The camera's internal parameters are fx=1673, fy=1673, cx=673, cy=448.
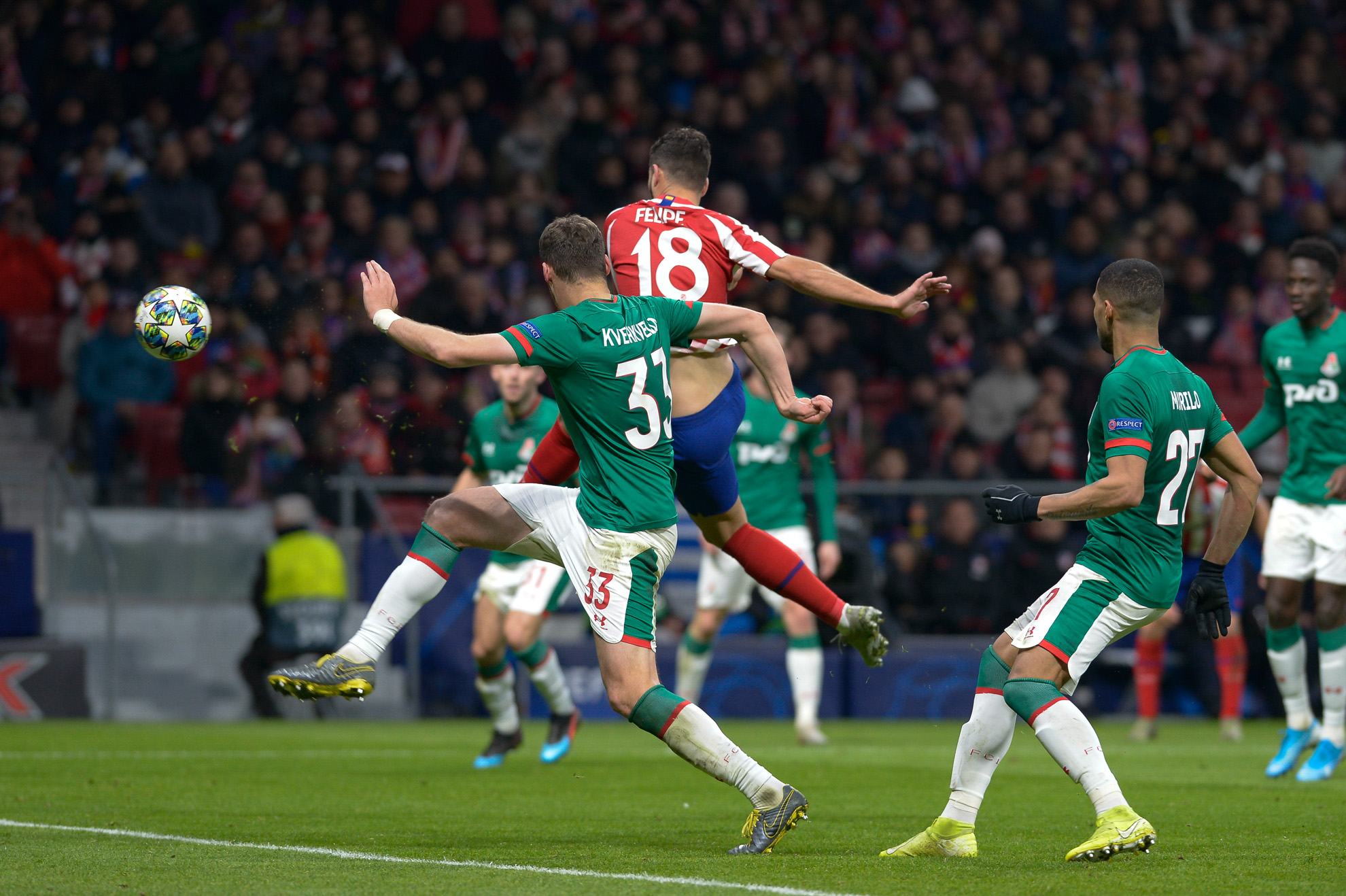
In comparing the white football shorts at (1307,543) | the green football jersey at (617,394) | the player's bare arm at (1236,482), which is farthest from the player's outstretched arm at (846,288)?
the white football shorts at (1307,543)

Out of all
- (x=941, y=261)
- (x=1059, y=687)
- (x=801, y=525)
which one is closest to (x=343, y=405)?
(x=801, y=525)

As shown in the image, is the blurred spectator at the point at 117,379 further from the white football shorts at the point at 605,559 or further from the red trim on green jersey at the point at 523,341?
the red trim on green jersey at the point at 523,341

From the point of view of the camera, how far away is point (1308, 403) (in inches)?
376

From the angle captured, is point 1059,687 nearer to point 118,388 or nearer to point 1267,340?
point 1267,340

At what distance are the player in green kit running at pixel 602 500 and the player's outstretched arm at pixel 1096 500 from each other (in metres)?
0.86

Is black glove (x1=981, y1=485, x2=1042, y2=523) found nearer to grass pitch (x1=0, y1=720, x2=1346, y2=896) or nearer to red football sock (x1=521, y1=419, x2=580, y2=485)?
grass pitch (x1=0, y1=720, x2=1346, y2=896)

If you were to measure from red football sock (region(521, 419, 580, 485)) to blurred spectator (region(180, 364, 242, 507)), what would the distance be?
780cm

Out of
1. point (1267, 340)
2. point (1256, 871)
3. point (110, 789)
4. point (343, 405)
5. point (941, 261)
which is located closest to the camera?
point (1256, 871)

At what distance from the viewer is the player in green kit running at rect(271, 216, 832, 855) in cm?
622

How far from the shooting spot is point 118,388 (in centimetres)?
1522

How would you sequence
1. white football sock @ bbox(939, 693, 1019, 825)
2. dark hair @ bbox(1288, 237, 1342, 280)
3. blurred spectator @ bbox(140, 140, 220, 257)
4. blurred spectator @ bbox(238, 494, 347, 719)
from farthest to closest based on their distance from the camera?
blurred spectator @ bbox(140, 140, 220, 257)
blurred spectator @ bbox(238, 494, 347, 719)
dark hair @ bbox(1288, 237, 1342, 280)
white football sock @ bbox(939, 693, 1019, 825)

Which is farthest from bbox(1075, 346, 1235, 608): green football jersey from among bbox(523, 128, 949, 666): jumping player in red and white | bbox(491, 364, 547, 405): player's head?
bbox(491, 364, 547, 405): player's head

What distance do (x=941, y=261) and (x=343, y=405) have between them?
9209mm

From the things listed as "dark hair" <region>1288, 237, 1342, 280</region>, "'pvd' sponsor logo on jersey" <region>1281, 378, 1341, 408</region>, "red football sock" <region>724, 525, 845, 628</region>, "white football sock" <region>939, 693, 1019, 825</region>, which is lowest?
"white football sock" <region>939, 693, 1019, 825</region>
